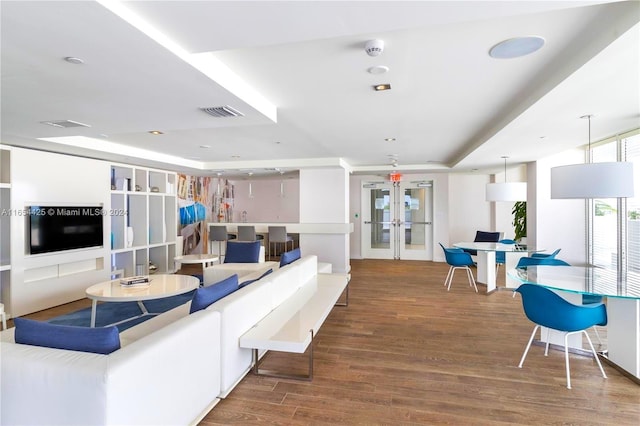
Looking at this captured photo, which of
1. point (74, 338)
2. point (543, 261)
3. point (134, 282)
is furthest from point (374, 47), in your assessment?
point (134, 282)

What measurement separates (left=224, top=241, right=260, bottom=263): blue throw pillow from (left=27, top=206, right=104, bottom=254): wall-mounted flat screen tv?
84.1 inches

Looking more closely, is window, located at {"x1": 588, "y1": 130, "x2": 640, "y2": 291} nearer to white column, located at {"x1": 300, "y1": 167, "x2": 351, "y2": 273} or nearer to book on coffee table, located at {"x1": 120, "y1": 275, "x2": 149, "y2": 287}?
white column, located at {"x1": 300, "y1": 167, "x2": 351, "y2": 273}

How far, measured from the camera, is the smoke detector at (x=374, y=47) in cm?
213

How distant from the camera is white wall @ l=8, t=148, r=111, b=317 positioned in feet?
14.4

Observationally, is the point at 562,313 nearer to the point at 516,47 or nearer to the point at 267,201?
the point at 516,47

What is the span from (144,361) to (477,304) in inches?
181

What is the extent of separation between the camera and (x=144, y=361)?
5.43 feet

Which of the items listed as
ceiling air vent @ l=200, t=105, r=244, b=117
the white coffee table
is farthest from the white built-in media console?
ceiling air vent @ l=200, t=105, r=244, b=117

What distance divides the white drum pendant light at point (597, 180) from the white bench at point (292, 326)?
2.58 meters

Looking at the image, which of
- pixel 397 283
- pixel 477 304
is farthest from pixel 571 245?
pixel 397 283

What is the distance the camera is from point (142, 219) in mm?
6629

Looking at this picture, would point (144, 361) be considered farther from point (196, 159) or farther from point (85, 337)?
point (196, 159)

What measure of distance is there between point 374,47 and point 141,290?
3481 mm

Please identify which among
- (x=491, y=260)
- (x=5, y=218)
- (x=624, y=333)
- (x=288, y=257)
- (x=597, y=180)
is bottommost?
(x=624, y=333)
